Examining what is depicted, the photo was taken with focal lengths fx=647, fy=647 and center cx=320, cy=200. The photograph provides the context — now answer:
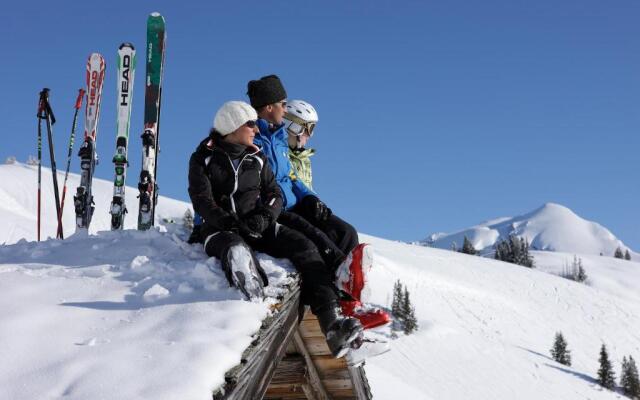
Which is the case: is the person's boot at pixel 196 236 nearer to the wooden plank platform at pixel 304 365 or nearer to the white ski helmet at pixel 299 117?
the wooden plank platform at pixel 304 365

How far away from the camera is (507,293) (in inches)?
2852

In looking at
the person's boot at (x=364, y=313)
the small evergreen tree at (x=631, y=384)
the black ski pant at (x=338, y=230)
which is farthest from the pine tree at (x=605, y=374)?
the person's boot at (x=364, y=313)

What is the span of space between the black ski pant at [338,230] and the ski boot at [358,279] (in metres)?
0.38

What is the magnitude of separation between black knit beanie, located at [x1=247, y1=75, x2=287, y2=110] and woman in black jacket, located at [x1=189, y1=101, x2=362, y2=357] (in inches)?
31.8

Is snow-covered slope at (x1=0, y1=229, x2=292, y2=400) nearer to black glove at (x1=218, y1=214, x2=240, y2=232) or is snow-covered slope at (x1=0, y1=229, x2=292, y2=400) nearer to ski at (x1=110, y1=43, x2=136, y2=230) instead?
black glove at (x1=218, y1=214, x2=240, y2=232)

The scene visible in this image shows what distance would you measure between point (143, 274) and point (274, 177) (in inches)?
50.9

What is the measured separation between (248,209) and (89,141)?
754 cm

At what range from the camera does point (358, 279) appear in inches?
188

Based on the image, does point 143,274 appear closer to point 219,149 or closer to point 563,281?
point 219,149

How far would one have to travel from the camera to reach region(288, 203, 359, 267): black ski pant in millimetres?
5262

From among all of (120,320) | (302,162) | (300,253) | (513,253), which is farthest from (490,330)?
(120,320)

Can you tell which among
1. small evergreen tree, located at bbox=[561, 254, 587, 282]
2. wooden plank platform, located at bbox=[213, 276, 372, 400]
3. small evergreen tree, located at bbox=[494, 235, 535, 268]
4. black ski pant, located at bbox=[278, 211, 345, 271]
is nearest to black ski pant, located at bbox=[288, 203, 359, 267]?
black ski pant, located at bbox=[278, 211, 345, 271]

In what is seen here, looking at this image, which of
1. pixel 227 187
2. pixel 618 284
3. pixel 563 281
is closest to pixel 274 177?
pixel 227 187

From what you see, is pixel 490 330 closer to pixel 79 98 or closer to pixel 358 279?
pixel 79 98
